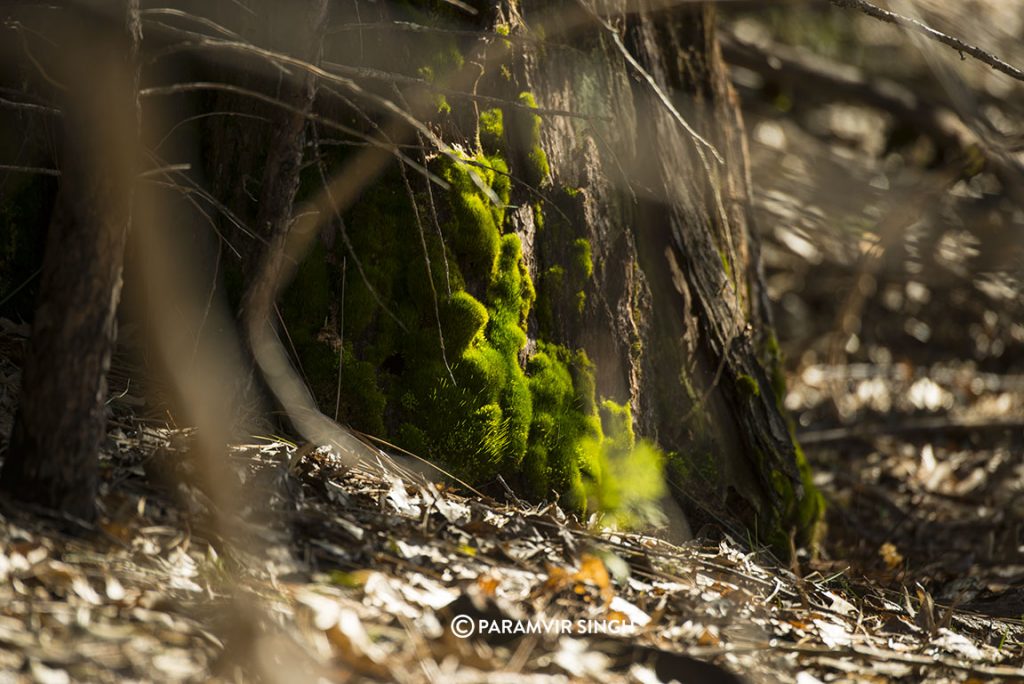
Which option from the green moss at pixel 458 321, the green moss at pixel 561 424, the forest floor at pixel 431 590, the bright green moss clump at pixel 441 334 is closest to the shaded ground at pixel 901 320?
the forest floor at pixel 431 590

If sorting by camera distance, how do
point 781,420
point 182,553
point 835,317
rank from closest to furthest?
point 182,553
point 781,420
point 835,317

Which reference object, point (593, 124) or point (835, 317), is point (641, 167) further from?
point (835, 317)

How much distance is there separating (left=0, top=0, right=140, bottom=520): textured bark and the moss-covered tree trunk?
660 mm

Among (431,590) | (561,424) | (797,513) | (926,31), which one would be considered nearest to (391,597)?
(431,590)

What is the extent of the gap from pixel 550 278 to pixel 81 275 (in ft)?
5.46

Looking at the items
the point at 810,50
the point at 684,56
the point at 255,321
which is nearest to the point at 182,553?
the point at 255,321

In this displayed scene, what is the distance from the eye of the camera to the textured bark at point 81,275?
6.64ft

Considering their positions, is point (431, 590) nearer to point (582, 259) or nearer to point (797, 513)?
point (582, 259)

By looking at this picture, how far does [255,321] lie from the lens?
2852mm

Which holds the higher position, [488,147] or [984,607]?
[488,147]

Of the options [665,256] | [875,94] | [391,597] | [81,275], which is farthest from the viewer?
[875,94]

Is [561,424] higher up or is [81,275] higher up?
[81,275]

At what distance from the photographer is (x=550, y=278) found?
3.30 m

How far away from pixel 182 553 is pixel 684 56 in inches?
116
